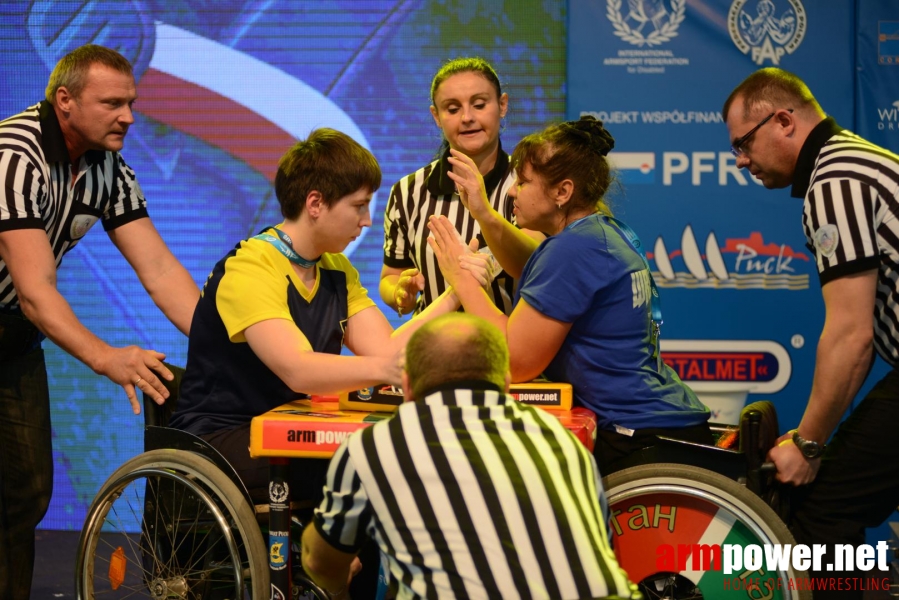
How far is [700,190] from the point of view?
441cm

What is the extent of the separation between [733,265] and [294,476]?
2648 mm

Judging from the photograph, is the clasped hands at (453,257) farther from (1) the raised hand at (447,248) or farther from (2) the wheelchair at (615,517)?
(2) the wheelchair at (615,517)

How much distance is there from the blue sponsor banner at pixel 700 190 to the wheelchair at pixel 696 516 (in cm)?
207

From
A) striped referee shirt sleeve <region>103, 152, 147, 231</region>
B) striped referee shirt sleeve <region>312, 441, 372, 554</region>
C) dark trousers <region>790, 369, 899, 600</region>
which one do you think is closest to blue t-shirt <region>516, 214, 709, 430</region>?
dark trousers <region>790, 369, 899, 600</region>

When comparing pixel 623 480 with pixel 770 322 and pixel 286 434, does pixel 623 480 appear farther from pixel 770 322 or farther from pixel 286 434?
pixel 770 322

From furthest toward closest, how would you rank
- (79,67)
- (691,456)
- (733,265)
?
(733,265)
(79,67)
(691,456)

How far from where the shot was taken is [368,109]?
4746 millimetres

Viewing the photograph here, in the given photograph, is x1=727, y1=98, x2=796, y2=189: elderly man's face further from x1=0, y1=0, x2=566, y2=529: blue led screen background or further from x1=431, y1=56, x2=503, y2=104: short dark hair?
x1=0, y1=0, x2=566, y2=529: blue led screen background

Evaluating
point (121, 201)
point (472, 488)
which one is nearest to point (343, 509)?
point (472, 488)

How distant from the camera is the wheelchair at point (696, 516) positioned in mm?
2186

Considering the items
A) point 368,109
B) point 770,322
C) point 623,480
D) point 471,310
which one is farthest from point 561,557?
point 368,109

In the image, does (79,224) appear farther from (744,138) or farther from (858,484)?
(858,484)

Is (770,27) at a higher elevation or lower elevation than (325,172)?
higher

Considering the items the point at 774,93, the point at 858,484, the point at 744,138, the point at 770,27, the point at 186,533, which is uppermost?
the point at 770,27
